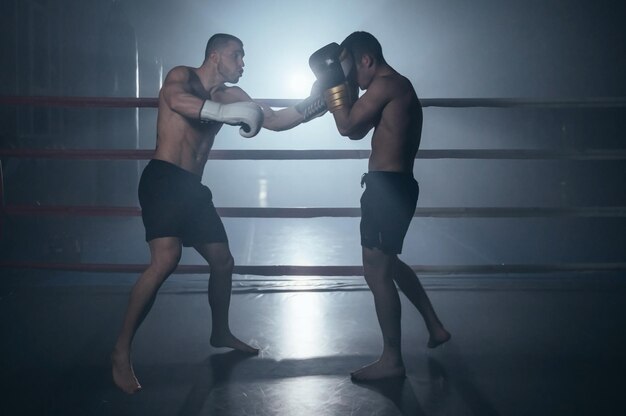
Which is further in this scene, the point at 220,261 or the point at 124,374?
the point at 220,261

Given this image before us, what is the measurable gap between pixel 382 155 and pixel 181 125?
0.71 m

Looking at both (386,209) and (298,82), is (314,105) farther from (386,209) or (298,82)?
(298,82)

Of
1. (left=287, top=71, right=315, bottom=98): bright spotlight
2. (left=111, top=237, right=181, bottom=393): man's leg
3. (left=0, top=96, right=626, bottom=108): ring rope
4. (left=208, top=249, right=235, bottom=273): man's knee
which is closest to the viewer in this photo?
(left=111, top=237, right=181, bottom=393): man's leg

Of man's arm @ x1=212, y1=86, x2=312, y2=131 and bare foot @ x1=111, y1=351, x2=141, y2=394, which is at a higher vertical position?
man's arm @ x1=212, y1=86, x2=312, y2=131

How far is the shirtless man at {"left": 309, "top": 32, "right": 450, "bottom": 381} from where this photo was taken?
6.40 feet

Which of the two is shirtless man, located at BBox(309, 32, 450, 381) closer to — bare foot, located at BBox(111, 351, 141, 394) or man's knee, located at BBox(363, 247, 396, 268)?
man's knee, located at BBox(363, 247, 396, 268)

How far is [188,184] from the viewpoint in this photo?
2057 millimetres

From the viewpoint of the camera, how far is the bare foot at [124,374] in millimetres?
1830

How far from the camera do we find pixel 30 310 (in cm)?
274

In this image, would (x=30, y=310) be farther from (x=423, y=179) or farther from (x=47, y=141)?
(x=423, y=179)

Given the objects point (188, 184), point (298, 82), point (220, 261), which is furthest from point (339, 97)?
point (298, 82)

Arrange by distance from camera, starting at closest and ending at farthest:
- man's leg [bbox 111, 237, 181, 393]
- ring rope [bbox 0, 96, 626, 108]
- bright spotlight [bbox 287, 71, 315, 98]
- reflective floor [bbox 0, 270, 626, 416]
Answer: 1. reflective floor [bbox 0, 270, 626, 416]
2. man's leg [bbox 111, 237, 181, 393]
3. ring rope [bbox 0, 96, 626, 108]
4. bright spotlight [bbox 287, 71, 315, 98]

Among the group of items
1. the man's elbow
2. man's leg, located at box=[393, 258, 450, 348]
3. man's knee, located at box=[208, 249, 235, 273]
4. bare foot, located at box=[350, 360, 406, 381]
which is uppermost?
the man's elbow

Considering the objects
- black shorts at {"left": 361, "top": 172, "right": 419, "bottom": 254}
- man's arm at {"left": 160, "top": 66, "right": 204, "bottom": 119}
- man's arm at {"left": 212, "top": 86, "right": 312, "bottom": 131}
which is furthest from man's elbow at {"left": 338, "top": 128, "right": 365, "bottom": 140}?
man's arm at {"left": 160, "top": 66, "right": 204, "bottom": 119}
